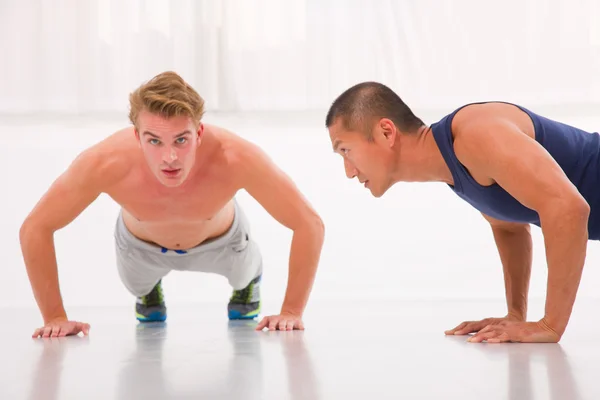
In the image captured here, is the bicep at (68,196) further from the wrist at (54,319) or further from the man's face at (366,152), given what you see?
the man's face at (366,152)

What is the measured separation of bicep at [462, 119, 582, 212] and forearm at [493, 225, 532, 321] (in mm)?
477

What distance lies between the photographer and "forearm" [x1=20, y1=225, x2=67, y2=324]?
2.53m

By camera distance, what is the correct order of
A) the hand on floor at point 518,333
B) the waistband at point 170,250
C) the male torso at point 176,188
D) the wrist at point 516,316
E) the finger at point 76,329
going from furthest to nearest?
the waistband at point 170,250, the male torso at point 176,188, the finger at point 76,329, the wrist at point 516,316, the hand on floor at point 518,333

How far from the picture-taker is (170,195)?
2744 millimetres

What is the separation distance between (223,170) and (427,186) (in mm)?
3117

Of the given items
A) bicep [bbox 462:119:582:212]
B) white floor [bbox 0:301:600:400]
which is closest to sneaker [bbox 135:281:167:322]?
white floor [bbox 0:301:600:400]

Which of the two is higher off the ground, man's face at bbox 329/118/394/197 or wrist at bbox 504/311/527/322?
man's face at bbox 329/118/394/197

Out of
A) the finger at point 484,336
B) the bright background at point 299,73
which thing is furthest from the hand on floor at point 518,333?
the bright background at point 299,73

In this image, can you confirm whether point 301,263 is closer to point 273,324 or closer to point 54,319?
point 273,324

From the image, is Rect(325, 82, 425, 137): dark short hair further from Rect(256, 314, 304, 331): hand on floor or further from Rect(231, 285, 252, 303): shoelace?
Rect(231, 285, 252, 303): shoelace

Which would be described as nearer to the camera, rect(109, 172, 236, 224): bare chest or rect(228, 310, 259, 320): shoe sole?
rect(109, 172, 236, 224): bare chest

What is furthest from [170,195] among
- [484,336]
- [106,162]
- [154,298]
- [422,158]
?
[484,336]

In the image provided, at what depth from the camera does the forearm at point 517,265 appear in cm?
241

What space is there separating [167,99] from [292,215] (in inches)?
22.1
